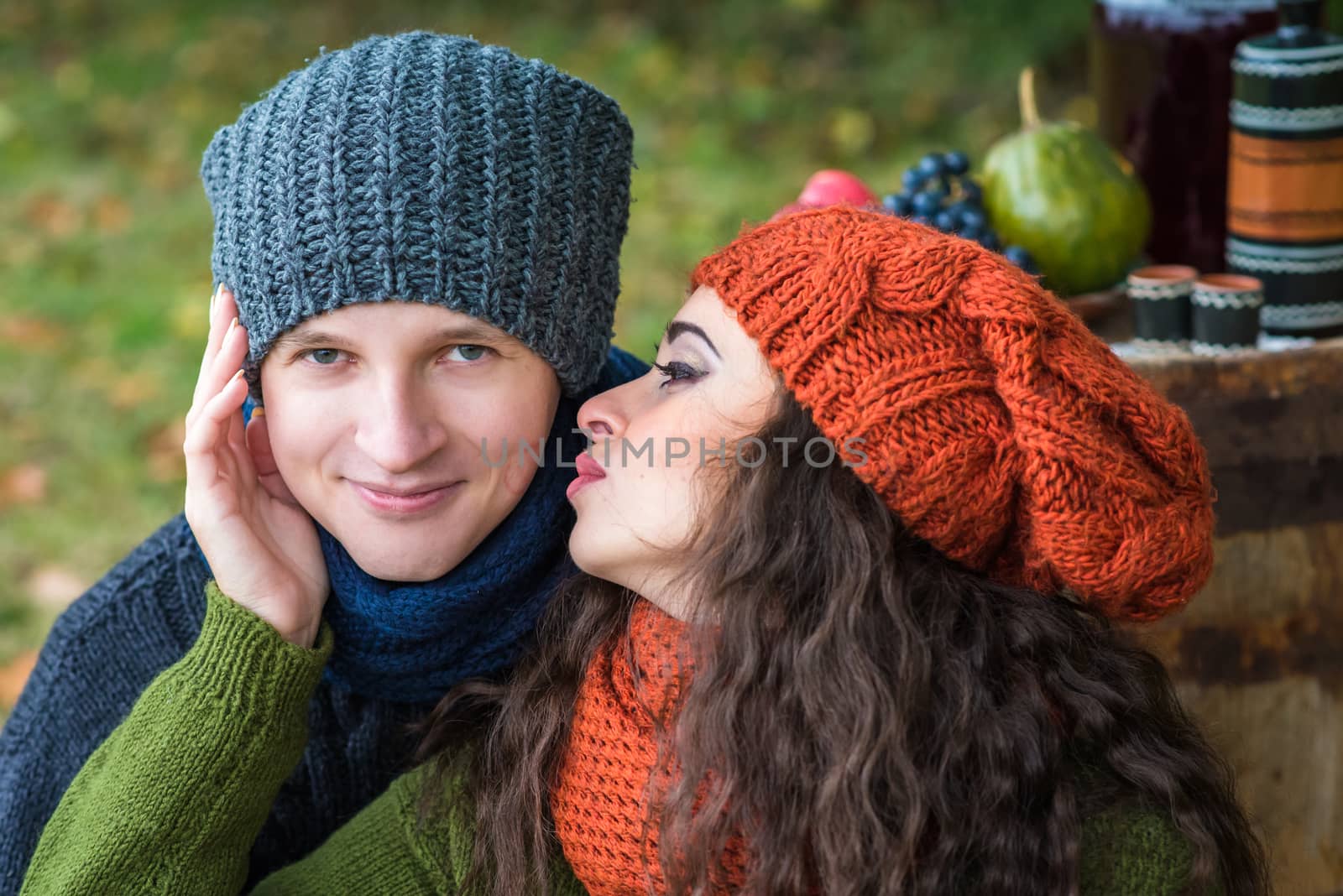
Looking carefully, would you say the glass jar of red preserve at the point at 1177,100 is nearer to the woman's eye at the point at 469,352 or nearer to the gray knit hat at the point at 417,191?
the gray knit hat at the point at 417,191

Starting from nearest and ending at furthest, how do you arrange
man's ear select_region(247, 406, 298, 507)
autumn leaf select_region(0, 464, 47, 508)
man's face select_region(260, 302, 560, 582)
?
man's face select_region(260, 302, 560, 582), man's ear select_region(247, 406, 298, 507), autumn leaf select_region(0, 464, 47, 508)

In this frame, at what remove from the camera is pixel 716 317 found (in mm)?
1954

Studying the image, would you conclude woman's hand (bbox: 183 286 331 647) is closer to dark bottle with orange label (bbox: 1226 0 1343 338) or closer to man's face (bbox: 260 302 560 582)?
man's face (bbox: 260 302 560 582)

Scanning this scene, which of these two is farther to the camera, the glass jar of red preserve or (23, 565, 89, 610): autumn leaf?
(23, 565, 89, 610): autumn leaf

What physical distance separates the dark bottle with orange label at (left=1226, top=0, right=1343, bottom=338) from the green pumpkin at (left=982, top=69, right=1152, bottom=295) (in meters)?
0.23

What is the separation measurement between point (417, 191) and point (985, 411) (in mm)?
852

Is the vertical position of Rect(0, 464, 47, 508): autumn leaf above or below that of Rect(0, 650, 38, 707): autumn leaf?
above

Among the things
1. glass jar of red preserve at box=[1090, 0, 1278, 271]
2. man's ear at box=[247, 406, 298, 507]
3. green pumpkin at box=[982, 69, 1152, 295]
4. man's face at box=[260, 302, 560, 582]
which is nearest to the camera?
man's face at box=[260, 302, 560, 582]

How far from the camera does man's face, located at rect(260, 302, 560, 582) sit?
77.7 inches

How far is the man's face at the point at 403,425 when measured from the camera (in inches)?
77.7

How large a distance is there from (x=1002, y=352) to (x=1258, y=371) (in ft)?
3.43

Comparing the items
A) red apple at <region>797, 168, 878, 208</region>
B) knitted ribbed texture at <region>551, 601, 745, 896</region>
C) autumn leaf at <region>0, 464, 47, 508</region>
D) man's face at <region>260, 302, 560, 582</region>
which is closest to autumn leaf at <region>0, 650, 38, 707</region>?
autumn leaf at <region>0, 464, 47, 508</region>

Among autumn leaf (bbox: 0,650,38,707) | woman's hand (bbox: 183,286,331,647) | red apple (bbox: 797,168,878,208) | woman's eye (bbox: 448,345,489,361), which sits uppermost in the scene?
woman's eye (bbox: 448,345,489,361)

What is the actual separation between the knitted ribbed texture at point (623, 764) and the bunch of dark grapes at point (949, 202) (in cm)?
114
